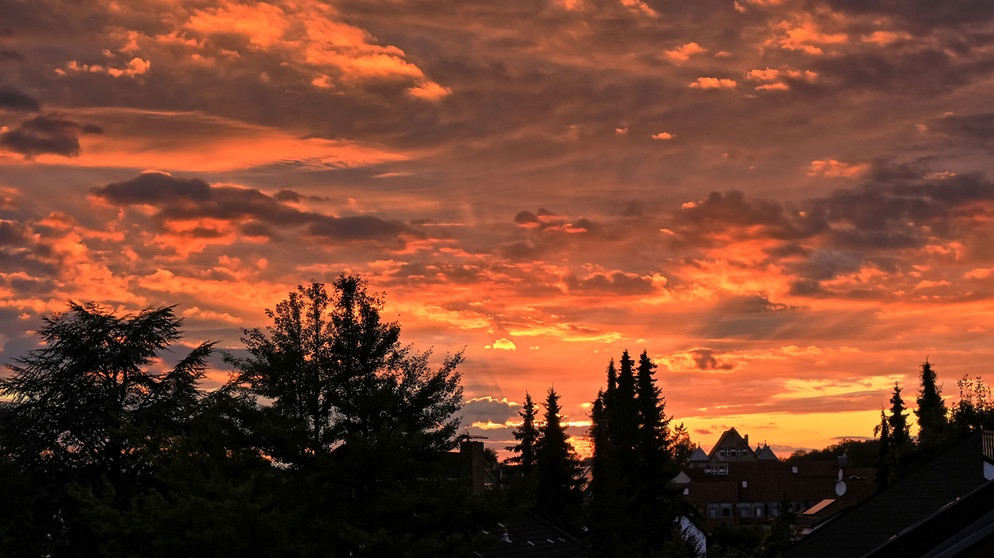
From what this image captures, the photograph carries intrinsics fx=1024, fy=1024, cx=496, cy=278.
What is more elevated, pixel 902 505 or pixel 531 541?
pixel 902 505

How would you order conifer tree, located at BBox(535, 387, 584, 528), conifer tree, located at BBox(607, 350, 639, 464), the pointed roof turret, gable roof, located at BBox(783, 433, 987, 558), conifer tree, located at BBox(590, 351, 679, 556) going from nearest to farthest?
gable roof, located at BBox(783, 433, 987, 558) → conifer tree, located at BBox(590, 351, 679, 556) → conifer tree, located at BBox(607, 350, 639, 464) → conifer tree, located at BBox(535, 387, 584, 528) → the pointed roof turret

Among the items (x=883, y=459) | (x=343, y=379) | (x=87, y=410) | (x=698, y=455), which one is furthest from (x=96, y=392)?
(x=698, y=455)

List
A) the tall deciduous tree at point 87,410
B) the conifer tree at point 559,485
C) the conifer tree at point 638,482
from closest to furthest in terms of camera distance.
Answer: the tall deciduous tree at point 87,410, the conifer tree at point 638,482, the conifer tree at point 559,485

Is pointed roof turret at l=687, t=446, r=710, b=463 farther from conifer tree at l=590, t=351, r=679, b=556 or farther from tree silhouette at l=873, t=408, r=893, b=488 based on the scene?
conifer tree at l=590, t=351, r=679, b=556

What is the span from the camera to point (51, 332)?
5544cm

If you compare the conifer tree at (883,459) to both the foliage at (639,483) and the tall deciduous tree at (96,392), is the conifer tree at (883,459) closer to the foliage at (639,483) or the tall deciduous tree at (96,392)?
the foliage at (639,483)

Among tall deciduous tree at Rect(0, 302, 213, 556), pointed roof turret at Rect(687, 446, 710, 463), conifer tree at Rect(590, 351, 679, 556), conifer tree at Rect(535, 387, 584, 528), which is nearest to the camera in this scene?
tall deciduous tree at Rect(0, 302, 213, 556)

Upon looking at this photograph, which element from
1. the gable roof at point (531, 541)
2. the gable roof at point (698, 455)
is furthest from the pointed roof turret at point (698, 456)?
the gable roof at point (531, 541)

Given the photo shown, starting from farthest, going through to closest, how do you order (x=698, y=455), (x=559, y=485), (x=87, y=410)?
(x=698, y=455) → (x=559, y=485) → (x=87, y=410)

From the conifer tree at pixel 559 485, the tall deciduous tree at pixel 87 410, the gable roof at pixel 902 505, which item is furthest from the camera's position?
the conifer tree at pixel 559 485

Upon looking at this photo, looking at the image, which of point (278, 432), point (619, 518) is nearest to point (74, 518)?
point (278, 432)

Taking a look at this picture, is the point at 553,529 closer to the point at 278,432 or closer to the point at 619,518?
the point at 619,518

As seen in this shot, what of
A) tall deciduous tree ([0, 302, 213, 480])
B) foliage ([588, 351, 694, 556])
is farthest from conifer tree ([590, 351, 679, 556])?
tall deciduous tree ([0, 302, 213, 480])

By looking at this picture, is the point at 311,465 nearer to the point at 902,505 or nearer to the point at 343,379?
the point at 343,379
